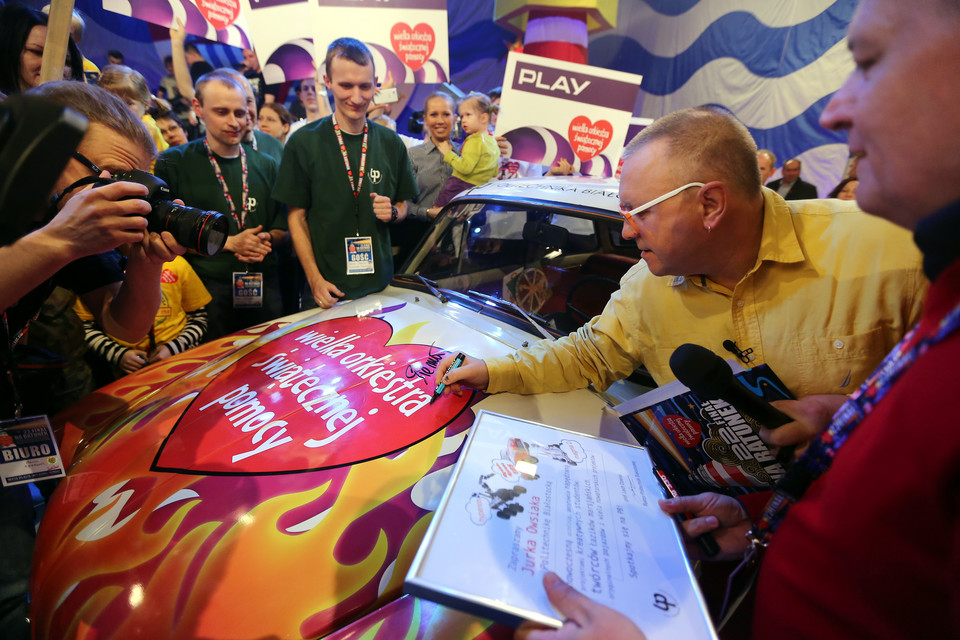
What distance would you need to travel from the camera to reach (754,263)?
1.28 meters

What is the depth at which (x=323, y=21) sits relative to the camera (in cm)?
363

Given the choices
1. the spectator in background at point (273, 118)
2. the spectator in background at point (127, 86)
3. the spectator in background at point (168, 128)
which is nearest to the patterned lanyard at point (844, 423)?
the spectator in background at point (127, 86)

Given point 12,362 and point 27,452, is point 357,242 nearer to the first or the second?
point 12,362

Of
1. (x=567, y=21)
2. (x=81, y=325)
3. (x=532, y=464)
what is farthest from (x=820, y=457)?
(x=567, y=21)

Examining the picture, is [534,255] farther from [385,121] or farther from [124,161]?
[385,121]

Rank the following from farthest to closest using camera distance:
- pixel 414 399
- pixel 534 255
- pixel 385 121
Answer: pixel 385 121
pixel 534 255
pixel 414 399

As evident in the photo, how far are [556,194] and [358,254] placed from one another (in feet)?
4.07

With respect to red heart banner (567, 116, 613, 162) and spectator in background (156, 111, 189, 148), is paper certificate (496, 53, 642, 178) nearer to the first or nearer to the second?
red heart banner (567, 116, 613, 162)

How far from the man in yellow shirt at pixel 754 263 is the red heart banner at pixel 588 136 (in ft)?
10.3

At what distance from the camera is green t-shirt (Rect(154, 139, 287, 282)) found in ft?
8.87

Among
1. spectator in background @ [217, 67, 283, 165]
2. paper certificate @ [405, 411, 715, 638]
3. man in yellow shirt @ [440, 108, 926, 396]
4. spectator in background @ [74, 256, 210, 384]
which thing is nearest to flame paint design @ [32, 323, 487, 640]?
paper certificate @ [405, 411, 715, 638]

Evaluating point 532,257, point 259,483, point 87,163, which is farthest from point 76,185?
point 532,257

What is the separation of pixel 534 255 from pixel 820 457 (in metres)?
1.62

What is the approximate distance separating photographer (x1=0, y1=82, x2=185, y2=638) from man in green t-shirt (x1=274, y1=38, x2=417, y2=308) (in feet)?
3.13
